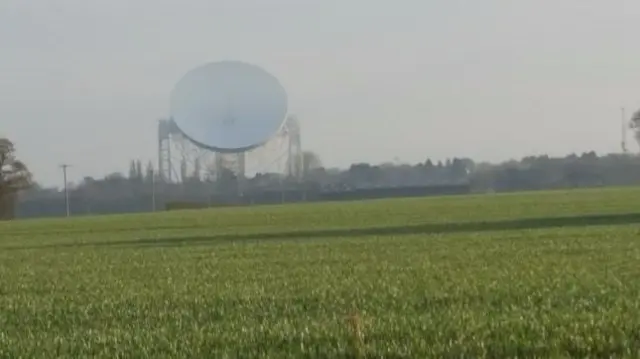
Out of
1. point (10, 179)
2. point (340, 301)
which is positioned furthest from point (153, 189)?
point (340, 301)

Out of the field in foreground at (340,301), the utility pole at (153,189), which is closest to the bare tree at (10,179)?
the utility pole at (153,189)

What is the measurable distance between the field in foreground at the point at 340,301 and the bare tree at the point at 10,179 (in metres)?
99.3

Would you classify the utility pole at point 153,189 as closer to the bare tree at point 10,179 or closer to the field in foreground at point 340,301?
the bare tree at point 10,179

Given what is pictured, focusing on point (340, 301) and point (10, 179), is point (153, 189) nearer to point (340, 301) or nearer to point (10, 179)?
point (10, 179)

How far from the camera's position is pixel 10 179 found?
131 m

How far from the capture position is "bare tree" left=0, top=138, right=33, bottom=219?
129875mm

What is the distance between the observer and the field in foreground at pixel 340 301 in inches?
434

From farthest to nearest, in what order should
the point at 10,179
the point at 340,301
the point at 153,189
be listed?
the point at 153,189 < the point at 10,179 < the point at 340,301

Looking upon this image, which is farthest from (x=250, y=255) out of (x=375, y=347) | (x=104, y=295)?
(x=375, y=347)

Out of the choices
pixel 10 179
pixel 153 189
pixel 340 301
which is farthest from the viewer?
pixel 153 189

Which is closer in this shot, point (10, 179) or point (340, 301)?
point (340, 301)

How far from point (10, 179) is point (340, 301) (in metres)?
120

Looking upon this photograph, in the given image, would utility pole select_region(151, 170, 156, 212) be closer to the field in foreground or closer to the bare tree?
the bare tree

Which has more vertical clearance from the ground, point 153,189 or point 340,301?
point 153,189
